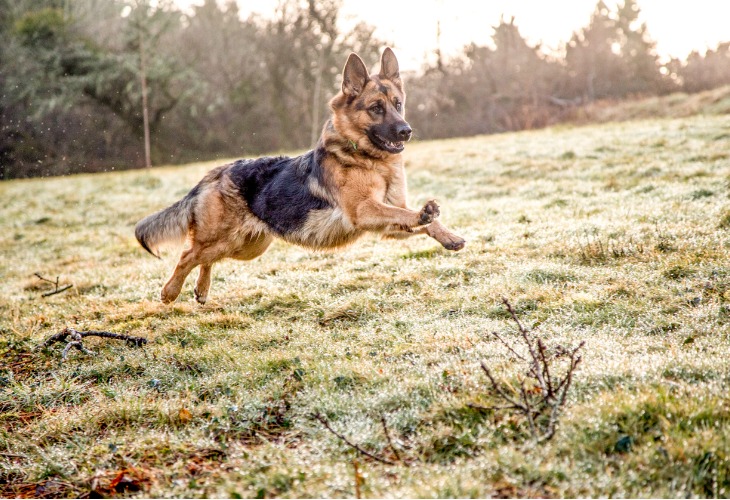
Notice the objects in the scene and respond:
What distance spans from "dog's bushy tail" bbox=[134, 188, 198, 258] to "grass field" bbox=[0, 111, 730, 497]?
72cm

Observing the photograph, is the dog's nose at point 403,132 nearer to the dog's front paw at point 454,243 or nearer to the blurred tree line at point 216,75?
the dog's front paw at point 454,243

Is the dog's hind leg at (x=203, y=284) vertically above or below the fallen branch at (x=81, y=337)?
above

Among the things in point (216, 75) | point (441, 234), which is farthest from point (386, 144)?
point (216, 75)

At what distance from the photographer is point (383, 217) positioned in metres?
5.89

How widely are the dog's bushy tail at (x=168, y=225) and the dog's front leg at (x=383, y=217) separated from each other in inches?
87.6

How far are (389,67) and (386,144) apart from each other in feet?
3.15

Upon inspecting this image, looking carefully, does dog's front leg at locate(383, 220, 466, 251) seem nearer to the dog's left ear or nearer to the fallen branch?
the dog's left ear

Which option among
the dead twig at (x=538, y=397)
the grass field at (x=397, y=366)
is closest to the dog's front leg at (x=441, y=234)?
the grass field at (x=397, y=366)

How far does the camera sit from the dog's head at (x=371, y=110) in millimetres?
6168

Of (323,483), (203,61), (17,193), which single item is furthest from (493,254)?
(203,61)

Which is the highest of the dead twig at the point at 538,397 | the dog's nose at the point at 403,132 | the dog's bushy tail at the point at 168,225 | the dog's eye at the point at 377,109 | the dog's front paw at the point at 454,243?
the dog's eye at the point at 377,109

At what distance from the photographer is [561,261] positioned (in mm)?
6832

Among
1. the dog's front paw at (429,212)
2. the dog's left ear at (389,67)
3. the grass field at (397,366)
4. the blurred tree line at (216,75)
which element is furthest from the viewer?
the blurred tree line at (216,75)

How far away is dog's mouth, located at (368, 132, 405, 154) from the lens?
6182mm
